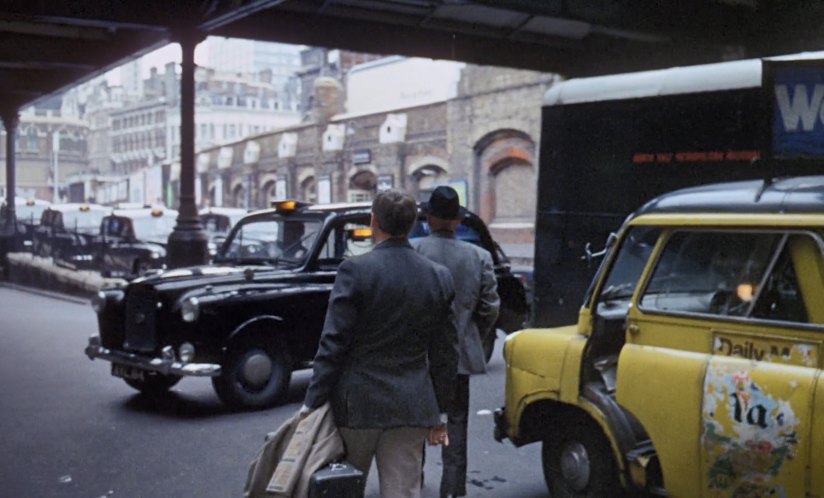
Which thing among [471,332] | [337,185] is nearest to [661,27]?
[471,332]

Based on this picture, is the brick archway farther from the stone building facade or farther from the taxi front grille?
the taxi front grille

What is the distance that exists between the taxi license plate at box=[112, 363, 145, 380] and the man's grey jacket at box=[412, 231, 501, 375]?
4.46m

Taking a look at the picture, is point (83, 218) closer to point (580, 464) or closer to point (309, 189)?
point (309, 189)

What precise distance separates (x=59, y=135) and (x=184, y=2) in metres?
95.2

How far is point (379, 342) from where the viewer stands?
3730 mm

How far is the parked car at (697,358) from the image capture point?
4.09 metres

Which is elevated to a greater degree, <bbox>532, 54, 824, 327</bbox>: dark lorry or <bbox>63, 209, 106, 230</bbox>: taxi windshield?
<bbox>532, 54, 824, 327</bbox>: dark lorry

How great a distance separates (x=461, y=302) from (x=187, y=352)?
12.6 feet

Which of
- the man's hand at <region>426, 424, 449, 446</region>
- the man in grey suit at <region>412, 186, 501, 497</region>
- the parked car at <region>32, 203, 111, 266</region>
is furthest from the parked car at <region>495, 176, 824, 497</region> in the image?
the parked car at <region>32, 203, 111, 266</region>

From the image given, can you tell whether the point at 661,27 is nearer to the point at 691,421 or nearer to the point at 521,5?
the point at 521,5

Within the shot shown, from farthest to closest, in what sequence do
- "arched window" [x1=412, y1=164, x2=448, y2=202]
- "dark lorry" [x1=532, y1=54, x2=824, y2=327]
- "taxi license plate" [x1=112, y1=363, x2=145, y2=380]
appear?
"arched window" [x1=412, y1=164, x2=448, y2=202]
"dark lorry" [x1=532, y1=54, x2=824, y2=327]
"taxi license plate" [x1=112, y1=363, x2=145, y2=380]

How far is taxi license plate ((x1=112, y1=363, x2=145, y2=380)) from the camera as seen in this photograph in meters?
8.92

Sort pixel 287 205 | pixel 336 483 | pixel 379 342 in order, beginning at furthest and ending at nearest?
pixel 287 205 → pixel 379 342 → pixel 336 483

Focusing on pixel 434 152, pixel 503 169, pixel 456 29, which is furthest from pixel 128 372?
pixel 434 152
